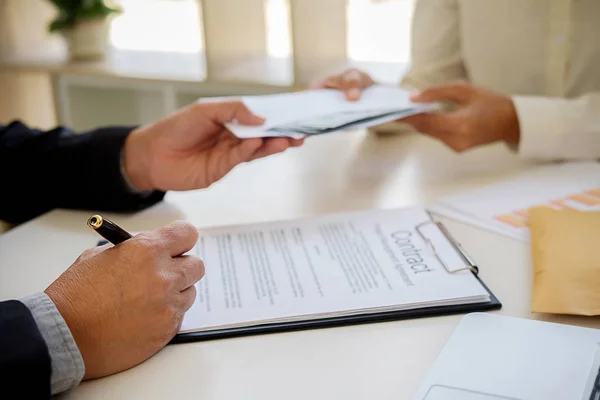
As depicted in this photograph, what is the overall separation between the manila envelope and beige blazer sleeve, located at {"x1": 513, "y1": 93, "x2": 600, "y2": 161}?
322 millimetres

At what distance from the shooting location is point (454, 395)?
522 millimetres

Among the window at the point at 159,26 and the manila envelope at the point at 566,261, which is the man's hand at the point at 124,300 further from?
the window at the point at 159,26

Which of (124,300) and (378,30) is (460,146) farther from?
(378,30)

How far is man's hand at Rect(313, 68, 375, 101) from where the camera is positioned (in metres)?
1.18

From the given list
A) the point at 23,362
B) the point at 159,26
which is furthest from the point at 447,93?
the point at 159,26

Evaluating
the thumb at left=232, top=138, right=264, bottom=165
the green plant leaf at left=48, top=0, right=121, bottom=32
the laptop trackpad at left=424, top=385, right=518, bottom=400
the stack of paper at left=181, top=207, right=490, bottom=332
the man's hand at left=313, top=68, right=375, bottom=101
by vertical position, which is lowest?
the laptop trackpad at left=424, top=385, right=518, bottom=400

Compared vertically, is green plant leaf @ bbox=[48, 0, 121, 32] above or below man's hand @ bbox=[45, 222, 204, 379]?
above

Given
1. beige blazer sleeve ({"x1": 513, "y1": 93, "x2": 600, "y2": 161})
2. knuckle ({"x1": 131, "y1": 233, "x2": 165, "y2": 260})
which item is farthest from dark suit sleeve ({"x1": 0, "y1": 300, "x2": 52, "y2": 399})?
beige blazer sleeve ({"x1": 513, "y1": 93, "x2": 600, "y2": 161})

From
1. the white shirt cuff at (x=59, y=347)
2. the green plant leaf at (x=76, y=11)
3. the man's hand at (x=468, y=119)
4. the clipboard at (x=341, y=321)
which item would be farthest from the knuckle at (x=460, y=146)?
the green plant leaf at (x=76, y=11)

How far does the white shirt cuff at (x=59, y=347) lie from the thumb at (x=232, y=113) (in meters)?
0.48

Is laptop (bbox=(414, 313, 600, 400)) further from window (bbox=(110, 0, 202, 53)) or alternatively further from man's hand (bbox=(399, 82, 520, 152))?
window (bbox=(110, 0, 202, 53))

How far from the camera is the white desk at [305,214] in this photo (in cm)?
56

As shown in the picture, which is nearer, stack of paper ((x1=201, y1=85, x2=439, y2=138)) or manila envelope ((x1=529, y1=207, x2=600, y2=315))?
manila envelope ((x1=529, y1=207, x2=600, y2=315))

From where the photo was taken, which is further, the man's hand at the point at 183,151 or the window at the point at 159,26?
the window at the point at 159,26
